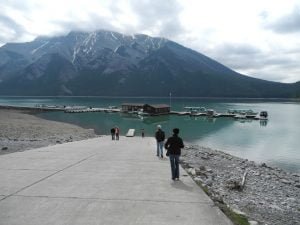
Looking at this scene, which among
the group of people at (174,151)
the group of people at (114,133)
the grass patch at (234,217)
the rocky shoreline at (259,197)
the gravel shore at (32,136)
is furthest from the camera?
the group of people at (114,133)

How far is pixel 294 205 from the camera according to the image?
14.5 m

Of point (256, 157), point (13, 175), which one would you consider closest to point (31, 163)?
point (13, 175)

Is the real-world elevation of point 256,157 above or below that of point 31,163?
below

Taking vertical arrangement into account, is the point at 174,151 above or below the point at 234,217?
above

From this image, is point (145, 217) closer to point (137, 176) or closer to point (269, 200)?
point (137, 176)

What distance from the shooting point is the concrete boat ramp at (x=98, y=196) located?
890 cm

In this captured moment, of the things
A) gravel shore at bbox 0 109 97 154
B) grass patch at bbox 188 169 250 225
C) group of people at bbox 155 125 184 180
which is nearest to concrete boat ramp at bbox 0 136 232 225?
grass patch at bbox 188 169 250 225

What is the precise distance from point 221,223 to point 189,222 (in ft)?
Result: 2.69

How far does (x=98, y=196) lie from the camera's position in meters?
10.9

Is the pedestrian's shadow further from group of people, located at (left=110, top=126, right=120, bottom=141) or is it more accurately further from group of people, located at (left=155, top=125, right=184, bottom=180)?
group of people, located at (left=110, top=126, right=120, bottom=141)

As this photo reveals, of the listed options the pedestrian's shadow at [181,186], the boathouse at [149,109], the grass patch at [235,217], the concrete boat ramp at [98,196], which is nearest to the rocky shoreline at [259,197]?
the grass patch at [235,217]

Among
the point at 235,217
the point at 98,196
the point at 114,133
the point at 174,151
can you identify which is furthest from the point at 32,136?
the point at 235,217

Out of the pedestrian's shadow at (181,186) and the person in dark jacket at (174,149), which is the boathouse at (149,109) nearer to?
the person in dark jacket at (174,149)

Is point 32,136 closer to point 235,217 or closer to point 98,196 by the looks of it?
point 98,196
